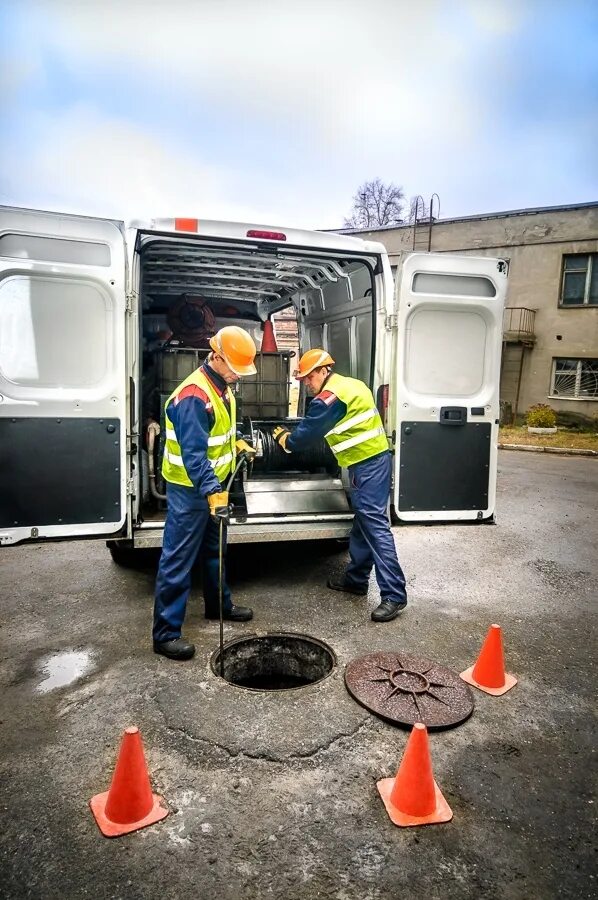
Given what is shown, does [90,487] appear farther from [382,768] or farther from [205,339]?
[205,339]

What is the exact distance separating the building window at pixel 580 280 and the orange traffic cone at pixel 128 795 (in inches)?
720

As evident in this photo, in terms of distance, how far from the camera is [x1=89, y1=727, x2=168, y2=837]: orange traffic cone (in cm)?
207

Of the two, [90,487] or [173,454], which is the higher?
[173,454]

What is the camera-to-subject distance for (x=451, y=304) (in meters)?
3.96

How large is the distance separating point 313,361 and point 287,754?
2.63m

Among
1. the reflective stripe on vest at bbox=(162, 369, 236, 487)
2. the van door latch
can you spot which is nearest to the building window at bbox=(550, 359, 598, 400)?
the van door latch

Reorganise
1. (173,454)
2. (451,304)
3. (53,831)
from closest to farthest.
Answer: (53,831) → (173,454) → (451,304)

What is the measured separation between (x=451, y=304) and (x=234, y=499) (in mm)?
2273

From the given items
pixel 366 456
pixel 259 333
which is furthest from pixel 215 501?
pixel 259 333

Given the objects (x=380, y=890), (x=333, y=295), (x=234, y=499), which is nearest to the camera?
(x=380, y=890)

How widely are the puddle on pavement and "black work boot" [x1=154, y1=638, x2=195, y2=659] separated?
0.41 metres

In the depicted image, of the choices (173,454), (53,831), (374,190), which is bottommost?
(53,831)

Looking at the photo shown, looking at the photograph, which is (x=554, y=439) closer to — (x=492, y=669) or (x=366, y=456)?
(x=366, y=456)

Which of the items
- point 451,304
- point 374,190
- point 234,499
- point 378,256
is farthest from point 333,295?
point 374,190
